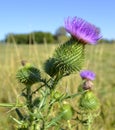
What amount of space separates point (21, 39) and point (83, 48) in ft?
102

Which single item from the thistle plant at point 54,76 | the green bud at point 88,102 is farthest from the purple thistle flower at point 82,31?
the green bud at point 88,102

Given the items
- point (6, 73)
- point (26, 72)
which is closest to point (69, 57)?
point (26, 72)

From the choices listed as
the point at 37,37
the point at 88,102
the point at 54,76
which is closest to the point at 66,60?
the point at 54,76

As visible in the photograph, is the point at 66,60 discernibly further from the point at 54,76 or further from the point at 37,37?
the point at 37,37

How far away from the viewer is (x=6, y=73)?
612cm

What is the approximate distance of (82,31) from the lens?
83.7 inches

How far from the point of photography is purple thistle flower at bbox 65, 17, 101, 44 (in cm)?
210

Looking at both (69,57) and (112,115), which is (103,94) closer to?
(112,115)

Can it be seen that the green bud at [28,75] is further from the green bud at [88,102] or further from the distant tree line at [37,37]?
the green bud at [88,102]

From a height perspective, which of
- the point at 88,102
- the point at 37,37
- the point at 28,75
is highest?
the point at 28,75

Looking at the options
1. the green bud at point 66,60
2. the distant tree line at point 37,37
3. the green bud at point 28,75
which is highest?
the green bud at point 66,60

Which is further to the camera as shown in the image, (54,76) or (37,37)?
(37,37)

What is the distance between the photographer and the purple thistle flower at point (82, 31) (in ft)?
6.88

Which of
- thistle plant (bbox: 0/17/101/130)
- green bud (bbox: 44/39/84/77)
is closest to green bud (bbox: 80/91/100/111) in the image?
thistle plant (bbox: 0/17/101/130)
